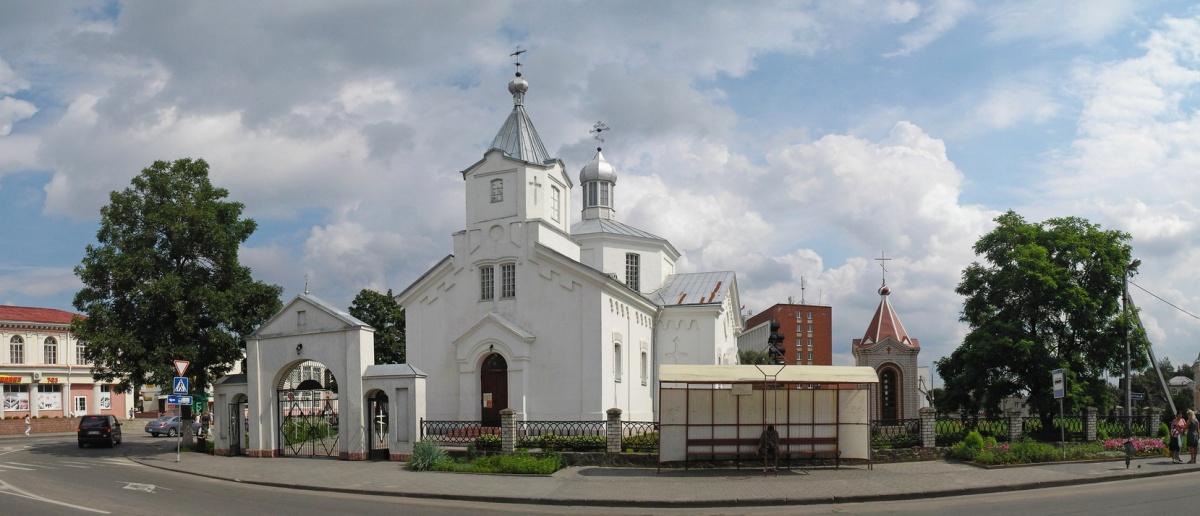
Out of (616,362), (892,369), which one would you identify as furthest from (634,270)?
(892,369)

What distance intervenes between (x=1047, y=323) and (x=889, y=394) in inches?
615

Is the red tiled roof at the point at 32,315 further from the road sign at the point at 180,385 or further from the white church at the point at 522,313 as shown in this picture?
the road sign at the point at 180,385

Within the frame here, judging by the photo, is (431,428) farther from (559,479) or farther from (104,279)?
(104,279)

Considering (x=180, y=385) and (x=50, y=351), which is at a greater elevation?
(x=180, y=385)

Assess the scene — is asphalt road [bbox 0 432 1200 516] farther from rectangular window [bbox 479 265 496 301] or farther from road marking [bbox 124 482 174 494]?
rectangular window [bbox 479 265 496 301]

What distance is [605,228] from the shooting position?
39.8 m

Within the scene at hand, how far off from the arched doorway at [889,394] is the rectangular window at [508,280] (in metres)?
23.2

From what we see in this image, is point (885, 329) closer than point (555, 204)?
No

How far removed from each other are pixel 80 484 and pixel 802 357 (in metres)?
96.4

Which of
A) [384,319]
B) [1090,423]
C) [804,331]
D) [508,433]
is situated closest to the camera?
[508,433]

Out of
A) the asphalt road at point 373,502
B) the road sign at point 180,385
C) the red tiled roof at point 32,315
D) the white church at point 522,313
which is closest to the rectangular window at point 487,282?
the white church at point 522,313

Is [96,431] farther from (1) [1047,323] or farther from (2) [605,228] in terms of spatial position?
(1) [1047,323]

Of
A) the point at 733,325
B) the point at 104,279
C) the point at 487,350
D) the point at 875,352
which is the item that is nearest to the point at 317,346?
the point at 487,350

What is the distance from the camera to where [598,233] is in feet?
125
